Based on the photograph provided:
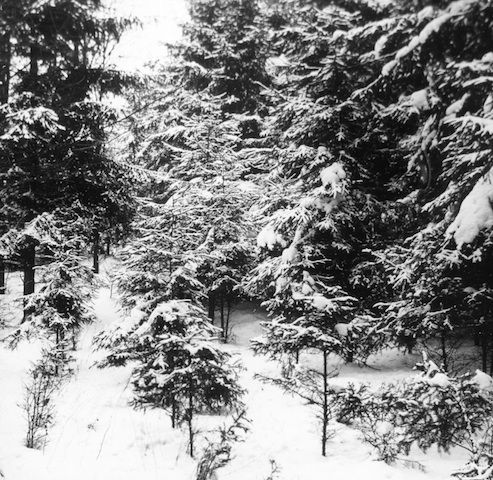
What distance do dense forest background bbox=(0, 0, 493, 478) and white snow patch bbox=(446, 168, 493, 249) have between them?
21 mm

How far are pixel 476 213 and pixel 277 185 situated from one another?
22.2ft

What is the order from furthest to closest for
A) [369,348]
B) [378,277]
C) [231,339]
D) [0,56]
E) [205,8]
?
[205,8] → [231,339] → [378,277] → [369,348] → [0,56]

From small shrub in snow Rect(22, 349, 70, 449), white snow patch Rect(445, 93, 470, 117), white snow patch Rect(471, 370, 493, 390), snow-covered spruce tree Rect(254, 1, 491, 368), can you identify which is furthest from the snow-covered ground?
white snow patch Rect(445, 93, 470, 117)

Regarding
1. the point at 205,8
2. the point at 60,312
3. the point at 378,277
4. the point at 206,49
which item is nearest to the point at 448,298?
the point at 378,277

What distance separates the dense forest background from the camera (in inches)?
139

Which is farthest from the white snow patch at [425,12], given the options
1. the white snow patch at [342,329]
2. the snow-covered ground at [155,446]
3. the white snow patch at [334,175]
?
the white snow patch at [334,175]

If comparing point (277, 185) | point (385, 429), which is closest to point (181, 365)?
point (385, 429)

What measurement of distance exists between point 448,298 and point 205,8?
21655 mm

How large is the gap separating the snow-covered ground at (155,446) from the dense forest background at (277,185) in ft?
2.78

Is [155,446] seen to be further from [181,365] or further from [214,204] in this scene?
[214,204]

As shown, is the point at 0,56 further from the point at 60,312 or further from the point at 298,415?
the point at 60,312

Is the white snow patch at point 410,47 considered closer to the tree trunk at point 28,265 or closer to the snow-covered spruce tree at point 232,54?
the tree trunk at point 28,265

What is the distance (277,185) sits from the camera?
1152 cm

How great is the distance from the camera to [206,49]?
20.1 metres
